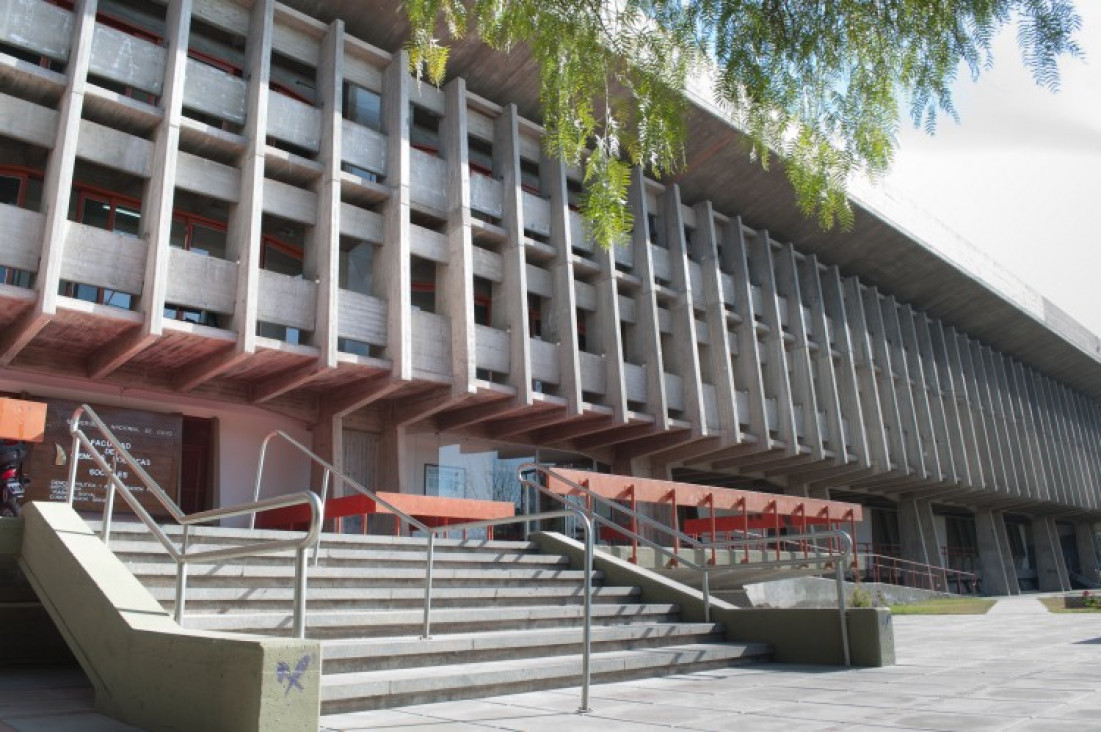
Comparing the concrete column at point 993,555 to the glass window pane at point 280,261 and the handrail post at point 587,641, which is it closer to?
the glass window pane at point 280,261

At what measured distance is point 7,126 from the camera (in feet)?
41.9

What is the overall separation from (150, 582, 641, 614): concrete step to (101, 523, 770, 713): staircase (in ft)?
0.03

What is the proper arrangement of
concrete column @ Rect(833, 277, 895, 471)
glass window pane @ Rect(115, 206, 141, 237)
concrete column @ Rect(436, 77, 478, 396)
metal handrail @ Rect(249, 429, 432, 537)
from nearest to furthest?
metal handrail @ Rect(249, 429, 432, 537) < glass window pane @ Rect(115, 206, 141, 237) < concrete column @ Rect(436, 77, 478, 396) < concrete column @ Rect(833, 277, 895, 471)

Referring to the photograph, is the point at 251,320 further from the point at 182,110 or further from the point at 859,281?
the point at 859,281

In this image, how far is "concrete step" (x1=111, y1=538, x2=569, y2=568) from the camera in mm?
6875

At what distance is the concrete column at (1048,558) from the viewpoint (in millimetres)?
39312

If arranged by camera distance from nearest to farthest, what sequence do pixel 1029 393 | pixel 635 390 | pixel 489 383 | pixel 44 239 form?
pixel 44 239
pixel 489 383
pixel 635 390
pixel 1029 393

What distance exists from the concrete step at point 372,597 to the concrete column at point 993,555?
99.9 ft

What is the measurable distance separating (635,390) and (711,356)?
320 centimetres

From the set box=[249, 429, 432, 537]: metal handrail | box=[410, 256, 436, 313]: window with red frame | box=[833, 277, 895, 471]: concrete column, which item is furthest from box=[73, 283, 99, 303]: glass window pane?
box=[833, 277, 895, 471]: concrete column

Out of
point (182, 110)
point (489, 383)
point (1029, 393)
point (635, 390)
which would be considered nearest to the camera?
point (182, 110)

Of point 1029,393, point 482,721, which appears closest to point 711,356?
point 482,721

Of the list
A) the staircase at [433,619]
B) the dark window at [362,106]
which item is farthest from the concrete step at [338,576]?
the dark window at [362,106]

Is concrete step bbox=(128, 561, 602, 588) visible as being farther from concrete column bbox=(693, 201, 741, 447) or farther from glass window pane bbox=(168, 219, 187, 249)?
concrete column bbox=(693, 201, 741, 447)
